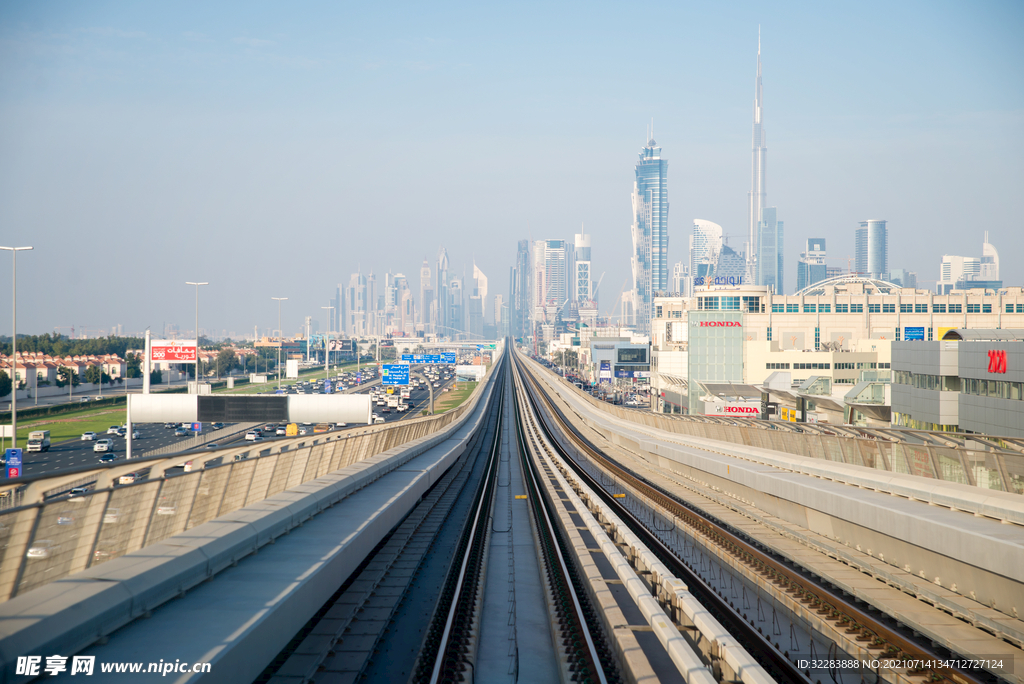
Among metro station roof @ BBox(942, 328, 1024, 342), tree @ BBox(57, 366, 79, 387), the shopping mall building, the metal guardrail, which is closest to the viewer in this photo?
the metal guardrail

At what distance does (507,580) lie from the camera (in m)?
13.9

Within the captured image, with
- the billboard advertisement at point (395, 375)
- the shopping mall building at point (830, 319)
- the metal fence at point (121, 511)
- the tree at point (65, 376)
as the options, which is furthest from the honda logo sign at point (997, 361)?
the tree at point (65, 376)

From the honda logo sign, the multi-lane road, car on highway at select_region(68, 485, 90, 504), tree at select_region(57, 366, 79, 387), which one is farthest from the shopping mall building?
car on highway at select_region(68, 485, 90, 504)

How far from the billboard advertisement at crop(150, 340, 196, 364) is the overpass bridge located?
76.6 ft

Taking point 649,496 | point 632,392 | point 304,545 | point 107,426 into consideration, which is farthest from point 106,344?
point 304,545

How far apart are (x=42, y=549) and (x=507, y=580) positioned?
973 cm

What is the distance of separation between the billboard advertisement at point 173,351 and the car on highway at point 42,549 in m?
35.2

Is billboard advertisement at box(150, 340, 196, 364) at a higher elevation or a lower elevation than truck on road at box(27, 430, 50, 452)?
higher

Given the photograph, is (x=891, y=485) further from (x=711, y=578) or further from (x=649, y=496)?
(x=649, y=496)

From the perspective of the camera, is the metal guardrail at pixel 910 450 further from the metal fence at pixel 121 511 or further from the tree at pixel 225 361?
the tree at pixel 225 361

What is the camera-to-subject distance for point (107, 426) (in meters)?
54.5

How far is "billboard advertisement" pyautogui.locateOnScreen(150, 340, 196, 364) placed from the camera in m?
37.8

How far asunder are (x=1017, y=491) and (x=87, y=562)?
13.0 metres

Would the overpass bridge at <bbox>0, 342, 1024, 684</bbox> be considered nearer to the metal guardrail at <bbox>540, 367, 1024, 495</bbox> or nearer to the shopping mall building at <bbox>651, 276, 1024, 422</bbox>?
the metal guardrail at <bbox>540, 367, 1024, 495</bbox>
